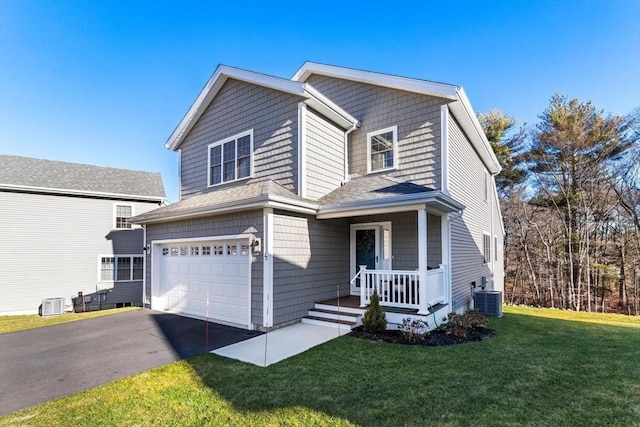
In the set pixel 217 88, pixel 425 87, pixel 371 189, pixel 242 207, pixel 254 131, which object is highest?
pixel 217 88

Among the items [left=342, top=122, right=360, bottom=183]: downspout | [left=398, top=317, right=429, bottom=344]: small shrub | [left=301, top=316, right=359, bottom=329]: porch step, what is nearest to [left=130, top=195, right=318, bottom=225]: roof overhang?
[left=342, top=122, right=360, bottom=183]: downspout

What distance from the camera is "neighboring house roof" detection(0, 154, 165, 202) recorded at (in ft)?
47.6

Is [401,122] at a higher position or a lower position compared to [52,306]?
higher

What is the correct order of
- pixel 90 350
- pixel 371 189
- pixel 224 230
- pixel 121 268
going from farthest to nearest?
pixel 121 268
pixel 371 189
pixel 224 230
pixel 90 350

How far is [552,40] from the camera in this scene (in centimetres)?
1290

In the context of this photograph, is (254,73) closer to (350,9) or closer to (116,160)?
(350,9)

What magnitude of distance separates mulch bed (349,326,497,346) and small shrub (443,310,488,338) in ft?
0.37

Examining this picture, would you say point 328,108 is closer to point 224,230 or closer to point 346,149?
point 346,149

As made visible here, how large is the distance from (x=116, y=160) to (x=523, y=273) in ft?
96.2

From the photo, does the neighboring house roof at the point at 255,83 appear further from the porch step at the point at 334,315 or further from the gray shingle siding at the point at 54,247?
the gray shingle siding at the point at 54,247

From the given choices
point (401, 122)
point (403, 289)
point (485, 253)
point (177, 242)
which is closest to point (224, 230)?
point (177, 242)

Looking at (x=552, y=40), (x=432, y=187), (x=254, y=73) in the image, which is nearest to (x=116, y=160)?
(x=254, y=73)

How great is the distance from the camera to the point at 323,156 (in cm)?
958

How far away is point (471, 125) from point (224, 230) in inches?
327
